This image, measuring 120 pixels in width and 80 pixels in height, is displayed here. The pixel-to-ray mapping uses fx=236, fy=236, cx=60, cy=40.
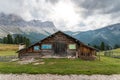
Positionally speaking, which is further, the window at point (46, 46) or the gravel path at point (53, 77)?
the window at point (46, 46)

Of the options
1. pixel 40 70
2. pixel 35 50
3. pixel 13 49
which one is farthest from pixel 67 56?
pixel 13 49

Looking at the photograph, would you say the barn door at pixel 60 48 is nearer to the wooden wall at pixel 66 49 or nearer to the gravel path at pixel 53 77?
the wooden wall at pixel 66 49

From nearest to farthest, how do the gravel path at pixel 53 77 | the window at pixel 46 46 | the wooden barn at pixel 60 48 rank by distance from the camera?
the gravel path at pixel 53 77 < the wooden barn at pixel 60 48 < the window at pixel 46 46

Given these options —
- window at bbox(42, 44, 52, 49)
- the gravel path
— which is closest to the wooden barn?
window at bbox(42, 44, 52, 49)

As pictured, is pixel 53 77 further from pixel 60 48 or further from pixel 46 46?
pixel 46 46

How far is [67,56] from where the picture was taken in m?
64.0

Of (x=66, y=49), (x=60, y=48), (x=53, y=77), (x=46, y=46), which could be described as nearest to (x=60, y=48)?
(x=60, y=48)

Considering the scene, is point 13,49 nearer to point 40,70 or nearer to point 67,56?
point 67,56

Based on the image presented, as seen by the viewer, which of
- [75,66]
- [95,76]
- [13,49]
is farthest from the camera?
[13,49]

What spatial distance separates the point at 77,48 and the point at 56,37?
6.52m

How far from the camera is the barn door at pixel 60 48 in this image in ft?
210

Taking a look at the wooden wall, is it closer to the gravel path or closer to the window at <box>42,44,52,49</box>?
the window at <box>42,44,52,49</box>

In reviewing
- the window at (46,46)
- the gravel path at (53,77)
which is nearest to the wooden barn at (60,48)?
the window at (46,46)

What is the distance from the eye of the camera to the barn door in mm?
64025
